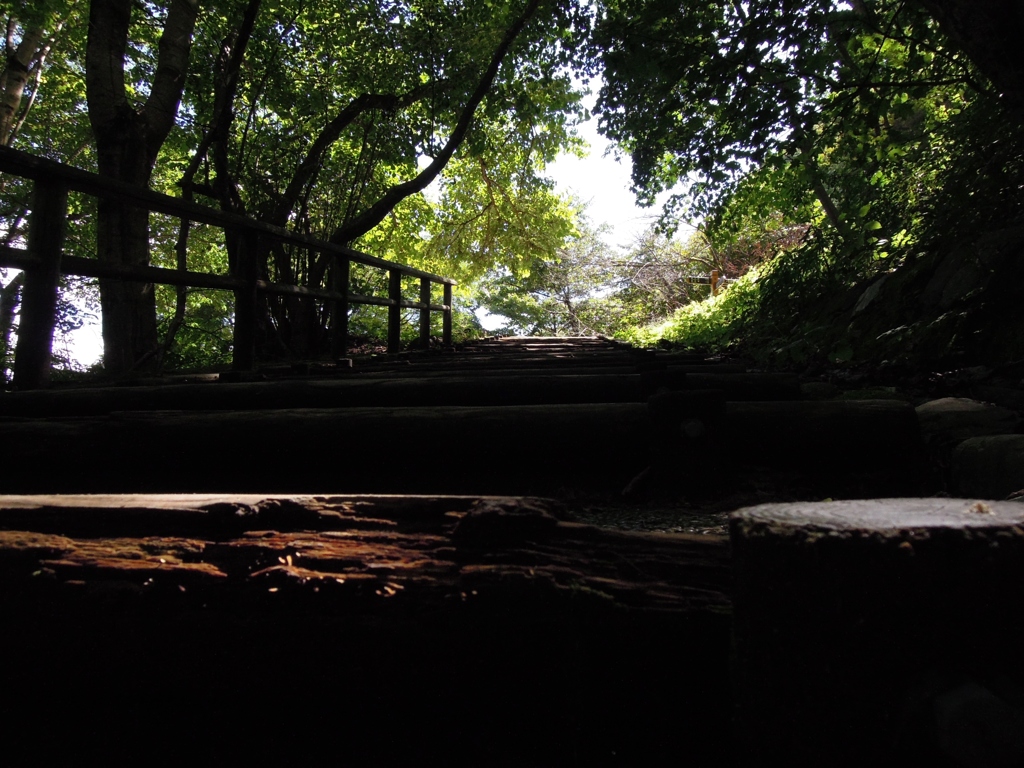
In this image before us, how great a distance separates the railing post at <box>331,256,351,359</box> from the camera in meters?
5.49

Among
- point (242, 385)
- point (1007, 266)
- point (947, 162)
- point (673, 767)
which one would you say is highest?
point (947, 162)

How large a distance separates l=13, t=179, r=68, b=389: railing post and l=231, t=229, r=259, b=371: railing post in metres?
1.35

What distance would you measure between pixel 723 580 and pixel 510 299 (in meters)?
30.4

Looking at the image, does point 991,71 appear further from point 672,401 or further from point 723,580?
point 723,580

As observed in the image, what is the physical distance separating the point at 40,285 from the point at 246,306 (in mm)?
1579

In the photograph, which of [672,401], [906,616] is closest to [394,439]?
[672,401]

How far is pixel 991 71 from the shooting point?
2.96 m

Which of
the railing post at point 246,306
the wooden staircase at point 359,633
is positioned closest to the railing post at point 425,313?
the railing post at point 246,306

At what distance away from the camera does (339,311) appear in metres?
5.54

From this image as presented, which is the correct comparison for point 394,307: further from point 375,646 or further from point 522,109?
point 375,646

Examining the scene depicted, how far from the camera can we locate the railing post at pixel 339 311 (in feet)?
18.0

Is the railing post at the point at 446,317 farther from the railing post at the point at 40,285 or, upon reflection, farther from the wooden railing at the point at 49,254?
the railing post at the point at 40,285

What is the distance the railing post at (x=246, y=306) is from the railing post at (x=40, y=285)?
4.42ft

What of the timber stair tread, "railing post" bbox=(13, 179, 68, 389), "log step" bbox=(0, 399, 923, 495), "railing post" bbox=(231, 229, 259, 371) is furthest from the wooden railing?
"log step" bbox=(0, 399, 923, 495)
